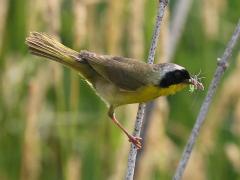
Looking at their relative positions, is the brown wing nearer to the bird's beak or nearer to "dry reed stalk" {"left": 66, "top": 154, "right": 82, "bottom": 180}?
the bird's beak

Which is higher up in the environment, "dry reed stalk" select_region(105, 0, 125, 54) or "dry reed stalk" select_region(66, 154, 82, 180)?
"dry reed stalk" select_region(105, 0, 125, 54)

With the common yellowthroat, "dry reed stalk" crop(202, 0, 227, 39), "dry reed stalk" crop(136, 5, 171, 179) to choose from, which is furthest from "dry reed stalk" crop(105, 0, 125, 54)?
"dry reed stalk" crop(202, 0, 227, 39)

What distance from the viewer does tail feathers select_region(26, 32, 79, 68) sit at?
112 inches

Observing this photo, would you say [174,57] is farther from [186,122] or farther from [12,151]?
[12,151]

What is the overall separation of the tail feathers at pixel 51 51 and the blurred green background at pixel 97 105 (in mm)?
360

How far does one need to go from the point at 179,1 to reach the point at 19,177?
4.03 feet

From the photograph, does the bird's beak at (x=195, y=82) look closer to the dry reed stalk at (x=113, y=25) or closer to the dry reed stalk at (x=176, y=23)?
the dry reed stalk at (x=113, y=25)

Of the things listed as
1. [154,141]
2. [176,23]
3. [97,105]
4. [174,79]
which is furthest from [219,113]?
[174,79]

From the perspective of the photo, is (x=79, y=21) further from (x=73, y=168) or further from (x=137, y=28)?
(x=73, y=168)

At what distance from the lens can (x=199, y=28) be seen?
159 inches

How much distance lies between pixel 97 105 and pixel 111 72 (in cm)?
90

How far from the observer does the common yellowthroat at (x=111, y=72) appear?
2793mm

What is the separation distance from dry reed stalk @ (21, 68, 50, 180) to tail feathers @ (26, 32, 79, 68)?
0.60 metres

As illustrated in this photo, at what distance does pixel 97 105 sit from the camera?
12.4ft
